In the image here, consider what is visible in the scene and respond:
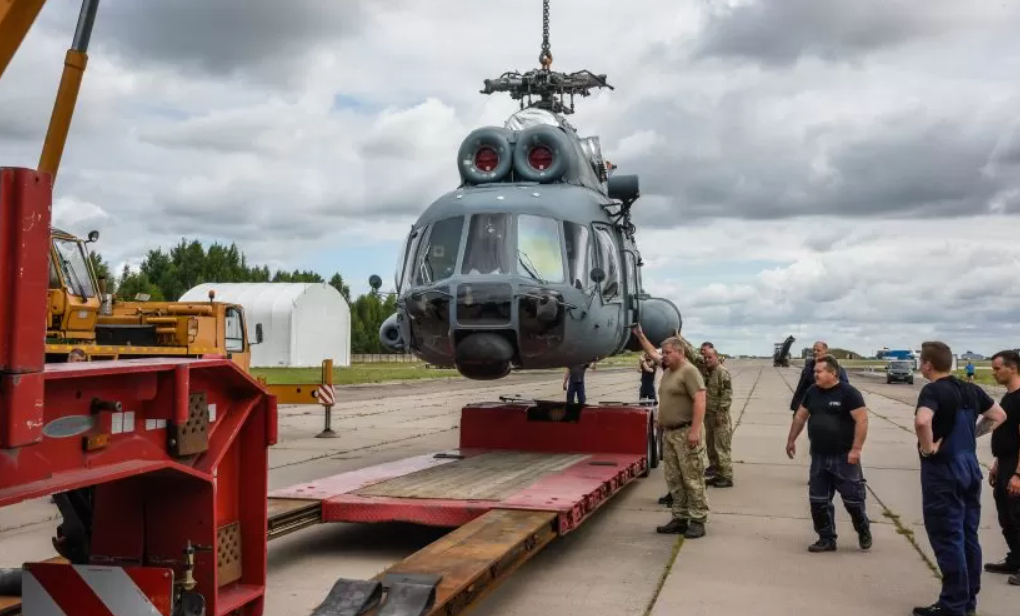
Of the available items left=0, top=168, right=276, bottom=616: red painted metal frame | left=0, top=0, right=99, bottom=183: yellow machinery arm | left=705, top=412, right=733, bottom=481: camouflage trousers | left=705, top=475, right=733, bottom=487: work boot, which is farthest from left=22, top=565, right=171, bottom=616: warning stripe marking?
left=705, top=475, right=733, bottom=487: work boot

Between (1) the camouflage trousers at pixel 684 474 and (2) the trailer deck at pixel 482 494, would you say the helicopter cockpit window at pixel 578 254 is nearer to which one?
A: (2) the trailer deck at pixel 482 494

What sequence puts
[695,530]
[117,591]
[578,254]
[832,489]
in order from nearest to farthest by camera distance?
1. [117,591]
2. [832,489]
3. [695,530]
4. [578,254]

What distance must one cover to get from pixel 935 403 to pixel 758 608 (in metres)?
1.81

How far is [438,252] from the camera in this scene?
1036 cm

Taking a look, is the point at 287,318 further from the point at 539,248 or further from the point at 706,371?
the point at 539,248

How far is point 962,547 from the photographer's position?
6207 millimetres

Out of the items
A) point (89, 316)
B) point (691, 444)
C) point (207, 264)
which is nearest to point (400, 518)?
point (691, 444)

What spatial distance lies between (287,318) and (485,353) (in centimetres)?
4943

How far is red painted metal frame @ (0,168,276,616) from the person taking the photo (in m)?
2.87

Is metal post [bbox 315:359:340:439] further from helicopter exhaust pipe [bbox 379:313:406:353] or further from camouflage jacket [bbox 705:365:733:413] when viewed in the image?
camouflage jacket [bbox 705:365:733:413]

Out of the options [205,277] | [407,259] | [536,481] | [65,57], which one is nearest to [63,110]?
[65,57]

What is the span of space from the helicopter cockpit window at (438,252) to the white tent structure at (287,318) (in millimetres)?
46257

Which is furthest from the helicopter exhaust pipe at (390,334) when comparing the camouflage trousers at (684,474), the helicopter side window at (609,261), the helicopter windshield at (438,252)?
the camouflage trousers at (684,474)

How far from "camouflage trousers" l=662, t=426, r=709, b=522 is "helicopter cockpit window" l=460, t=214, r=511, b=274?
247cm
